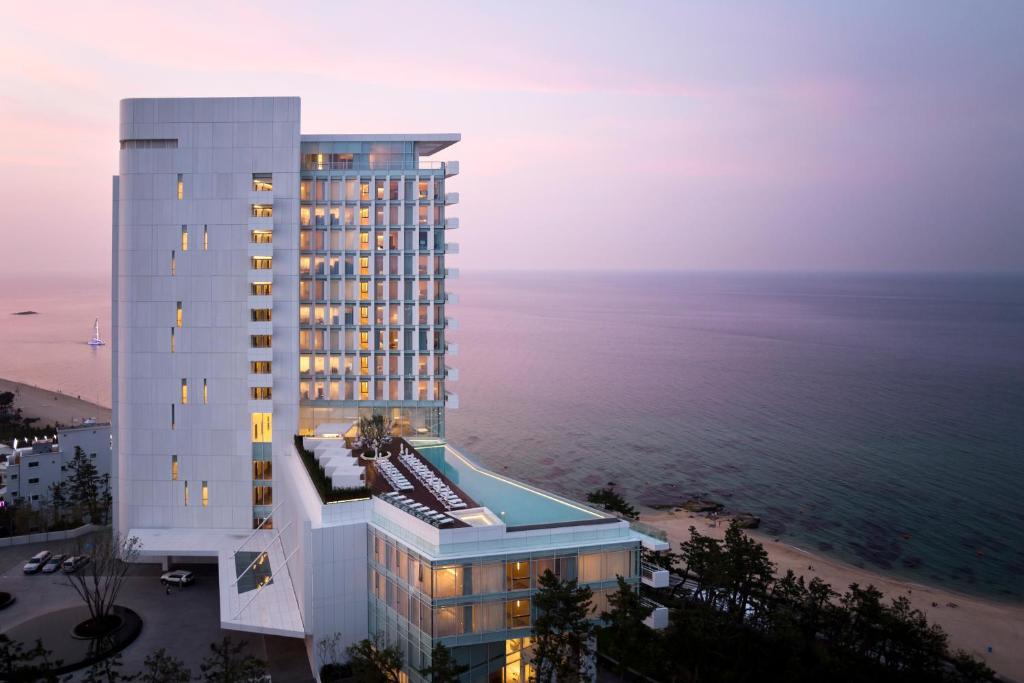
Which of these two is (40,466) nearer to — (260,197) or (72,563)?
(72,563)

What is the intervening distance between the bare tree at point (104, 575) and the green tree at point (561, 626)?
78.0 feet

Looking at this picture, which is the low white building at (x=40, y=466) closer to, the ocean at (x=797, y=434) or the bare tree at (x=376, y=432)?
the bare tree at (x=376, y=432)

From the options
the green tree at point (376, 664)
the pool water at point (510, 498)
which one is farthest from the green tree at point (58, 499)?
the green tree at point (376, 664)

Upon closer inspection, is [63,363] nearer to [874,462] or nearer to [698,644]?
[874,462]

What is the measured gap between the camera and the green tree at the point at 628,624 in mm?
28125

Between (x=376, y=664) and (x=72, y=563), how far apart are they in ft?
88.8

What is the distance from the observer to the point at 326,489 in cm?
3578

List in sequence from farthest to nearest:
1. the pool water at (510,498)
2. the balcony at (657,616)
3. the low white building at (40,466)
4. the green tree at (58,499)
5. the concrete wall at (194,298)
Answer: the low white building at (40,466), the green tree at (58,499), the concrete wall at (194,298), the pool water at (510,498), the balcony at (657,616)

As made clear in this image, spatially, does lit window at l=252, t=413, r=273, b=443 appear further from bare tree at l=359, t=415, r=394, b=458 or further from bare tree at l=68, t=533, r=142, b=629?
bare tree at l=68, t=533, r=142, b=629

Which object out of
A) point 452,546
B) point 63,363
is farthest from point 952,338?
point 63,363

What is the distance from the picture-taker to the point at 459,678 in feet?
94.9

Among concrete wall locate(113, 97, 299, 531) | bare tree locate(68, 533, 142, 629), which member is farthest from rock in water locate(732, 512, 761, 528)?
bare tree locate(68, 533, 142, 629)

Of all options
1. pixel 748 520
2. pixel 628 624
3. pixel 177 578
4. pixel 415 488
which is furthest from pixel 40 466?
pixel 748 520

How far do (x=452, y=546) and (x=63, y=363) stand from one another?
178022mm
